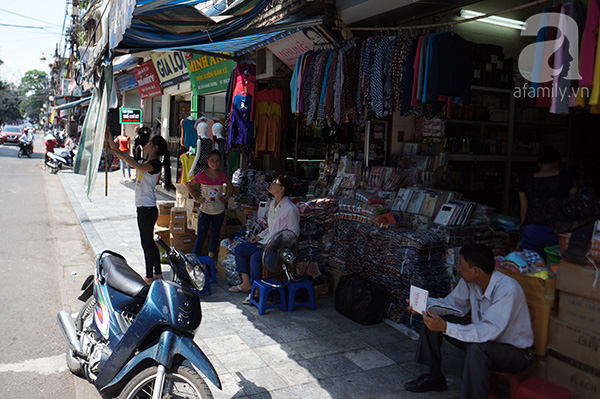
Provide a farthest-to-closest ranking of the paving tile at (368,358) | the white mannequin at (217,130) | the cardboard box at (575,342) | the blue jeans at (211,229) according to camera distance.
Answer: the white mannequin at (217,130) < the blue jeans at (211,229) < the paving tile at (368,358) < the cardboard box at (575,342)

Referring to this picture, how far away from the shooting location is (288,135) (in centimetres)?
971

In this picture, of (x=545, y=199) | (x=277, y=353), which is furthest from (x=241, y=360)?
(x=545, y=199)

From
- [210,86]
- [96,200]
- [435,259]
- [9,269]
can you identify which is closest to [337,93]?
[435,259]

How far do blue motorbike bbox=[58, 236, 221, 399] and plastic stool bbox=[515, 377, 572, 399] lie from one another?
199 cm

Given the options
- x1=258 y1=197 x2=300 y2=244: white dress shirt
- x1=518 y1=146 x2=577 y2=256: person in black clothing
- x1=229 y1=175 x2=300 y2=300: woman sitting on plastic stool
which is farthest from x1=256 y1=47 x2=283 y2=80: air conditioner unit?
x1=518 y1=146 x2=577 y2=256: person in black clothing

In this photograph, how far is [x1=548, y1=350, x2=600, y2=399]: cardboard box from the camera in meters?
3.18

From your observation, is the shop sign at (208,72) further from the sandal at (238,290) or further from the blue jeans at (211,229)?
the sandal at (238,290)

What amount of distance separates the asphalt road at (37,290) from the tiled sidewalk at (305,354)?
1.21m

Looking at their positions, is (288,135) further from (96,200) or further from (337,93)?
(96,200)

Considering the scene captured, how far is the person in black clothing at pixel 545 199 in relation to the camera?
15.9 ft

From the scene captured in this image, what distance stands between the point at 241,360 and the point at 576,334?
264 centimetres

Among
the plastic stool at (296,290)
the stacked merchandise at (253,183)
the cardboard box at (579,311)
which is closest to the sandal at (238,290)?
the plastic stool at (296,290)

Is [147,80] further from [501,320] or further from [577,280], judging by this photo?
[577,280]

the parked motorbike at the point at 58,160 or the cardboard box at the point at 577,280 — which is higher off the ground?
the cardboard box at the point at 577,280
